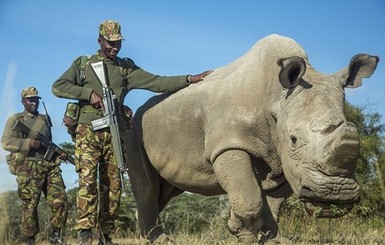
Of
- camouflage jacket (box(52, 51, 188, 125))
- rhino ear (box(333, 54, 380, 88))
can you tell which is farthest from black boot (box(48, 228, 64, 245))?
rhino ear (box(333, 54, 380, 88))

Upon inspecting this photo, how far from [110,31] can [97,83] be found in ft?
2.16

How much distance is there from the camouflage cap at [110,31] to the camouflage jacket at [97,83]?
28 centimetres

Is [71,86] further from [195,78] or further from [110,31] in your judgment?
[195,78]

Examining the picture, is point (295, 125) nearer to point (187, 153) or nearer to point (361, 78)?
point (361, 78)

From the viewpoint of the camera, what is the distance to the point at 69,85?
812 cm

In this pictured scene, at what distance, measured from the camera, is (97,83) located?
816cm

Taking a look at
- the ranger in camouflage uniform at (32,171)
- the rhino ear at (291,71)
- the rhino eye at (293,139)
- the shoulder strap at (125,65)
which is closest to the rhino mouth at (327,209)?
the rhino eye at (293,139)

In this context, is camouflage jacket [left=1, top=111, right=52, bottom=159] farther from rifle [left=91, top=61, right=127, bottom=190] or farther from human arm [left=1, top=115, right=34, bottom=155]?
rifle [left=91, top=61, right=127, bottom=190]

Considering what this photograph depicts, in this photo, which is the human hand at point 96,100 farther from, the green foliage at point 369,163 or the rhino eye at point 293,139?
the green foliage at point 369,163

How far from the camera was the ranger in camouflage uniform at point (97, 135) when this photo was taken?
774 centimetres

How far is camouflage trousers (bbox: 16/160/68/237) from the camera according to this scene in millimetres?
10766

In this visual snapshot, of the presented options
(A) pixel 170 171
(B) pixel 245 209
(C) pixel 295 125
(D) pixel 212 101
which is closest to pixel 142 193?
(A) pixel 170 171

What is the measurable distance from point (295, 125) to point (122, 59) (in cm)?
257

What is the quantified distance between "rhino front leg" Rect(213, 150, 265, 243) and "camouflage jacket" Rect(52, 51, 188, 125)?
1507 mm
